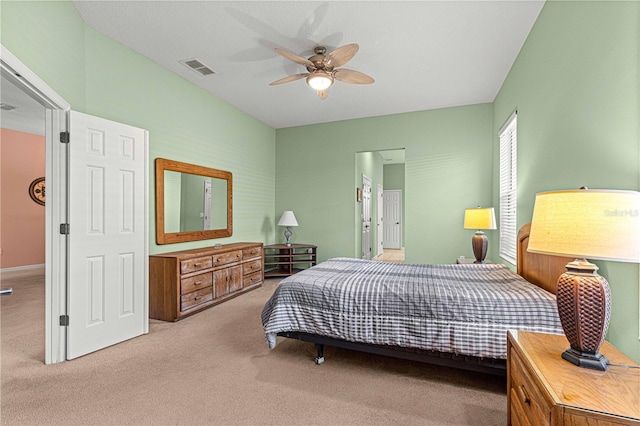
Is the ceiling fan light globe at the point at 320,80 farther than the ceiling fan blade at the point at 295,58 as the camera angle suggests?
Yes

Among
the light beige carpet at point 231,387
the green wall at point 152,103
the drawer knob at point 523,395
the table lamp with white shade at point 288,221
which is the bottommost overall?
the light beige carpet at point 231,387

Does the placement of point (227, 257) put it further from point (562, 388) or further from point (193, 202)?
point (562, 388)

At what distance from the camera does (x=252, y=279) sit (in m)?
4.68

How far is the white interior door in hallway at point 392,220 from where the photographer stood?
10.2 m

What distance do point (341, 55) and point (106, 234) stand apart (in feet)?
8.81

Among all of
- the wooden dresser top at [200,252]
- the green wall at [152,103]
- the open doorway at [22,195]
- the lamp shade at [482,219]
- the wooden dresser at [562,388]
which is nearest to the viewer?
the wooden dresser at [562,388]

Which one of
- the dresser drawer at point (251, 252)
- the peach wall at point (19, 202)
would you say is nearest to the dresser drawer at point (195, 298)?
the dresser drawer at point (251, 252)

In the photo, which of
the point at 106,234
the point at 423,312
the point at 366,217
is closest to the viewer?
the point at 423,312

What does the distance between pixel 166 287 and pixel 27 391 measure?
139cm

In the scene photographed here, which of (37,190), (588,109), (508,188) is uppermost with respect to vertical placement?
(588,109)

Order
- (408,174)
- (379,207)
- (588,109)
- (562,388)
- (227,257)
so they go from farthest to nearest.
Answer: (379,207) < (408,174) < (227,257) < (588,109) < (562,388)

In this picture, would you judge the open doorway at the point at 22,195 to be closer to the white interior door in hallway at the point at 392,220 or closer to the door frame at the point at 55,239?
the door frame at the point at 55,239

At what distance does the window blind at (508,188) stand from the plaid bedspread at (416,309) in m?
1.09

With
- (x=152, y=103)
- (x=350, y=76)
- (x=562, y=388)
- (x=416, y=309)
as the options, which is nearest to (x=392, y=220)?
(x=350, y=76)
